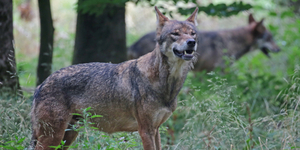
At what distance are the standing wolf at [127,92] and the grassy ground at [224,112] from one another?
0.21 metres

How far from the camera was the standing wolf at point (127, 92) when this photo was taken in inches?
144

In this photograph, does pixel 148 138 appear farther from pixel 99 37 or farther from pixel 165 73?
pixel 99 37

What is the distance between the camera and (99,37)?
6.18 metres

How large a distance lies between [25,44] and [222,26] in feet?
27.0

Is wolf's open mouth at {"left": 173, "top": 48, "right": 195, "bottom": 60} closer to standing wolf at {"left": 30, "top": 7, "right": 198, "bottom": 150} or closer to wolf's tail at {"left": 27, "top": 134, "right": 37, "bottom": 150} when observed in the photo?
standing wolf at {"left": 30, "top": 7, "right": 198, "bottom": 150}

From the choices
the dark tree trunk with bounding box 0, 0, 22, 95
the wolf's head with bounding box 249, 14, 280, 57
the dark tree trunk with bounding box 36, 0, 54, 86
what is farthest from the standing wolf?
the wolf's head with bounding box 249, 14, 280, 57

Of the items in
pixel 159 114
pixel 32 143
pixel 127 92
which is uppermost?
pixel 127 92

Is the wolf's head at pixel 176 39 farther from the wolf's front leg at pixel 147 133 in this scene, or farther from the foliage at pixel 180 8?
the foliage at pixel 180 8

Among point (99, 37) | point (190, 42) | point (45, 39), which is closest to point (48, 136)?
point (190, 42)

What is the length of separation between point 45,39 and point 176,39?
2.99 metres

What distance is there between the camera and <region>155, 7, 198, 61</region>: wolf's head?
11.7ft

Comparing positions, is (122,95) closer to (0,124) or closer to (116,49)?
(0,124)

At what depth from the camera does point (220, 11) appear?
5617mm

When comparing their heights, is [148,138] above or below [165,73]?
below
